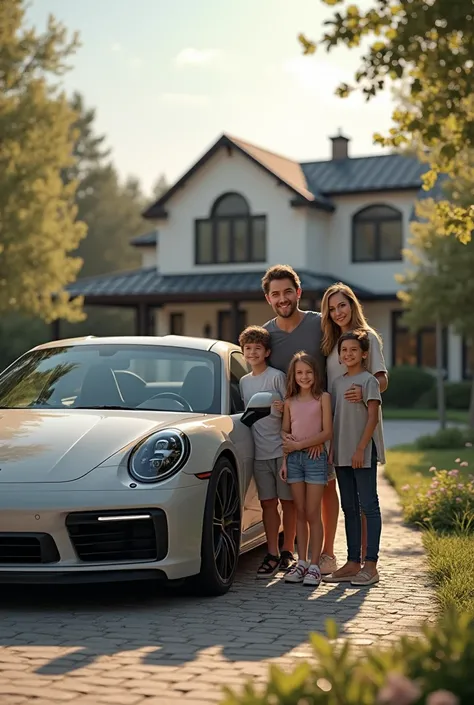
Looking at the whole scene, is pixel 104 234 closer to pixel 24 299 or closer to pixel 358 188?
pixel 358 188

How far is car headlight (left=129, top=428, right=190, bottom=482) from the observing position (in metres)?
6.17

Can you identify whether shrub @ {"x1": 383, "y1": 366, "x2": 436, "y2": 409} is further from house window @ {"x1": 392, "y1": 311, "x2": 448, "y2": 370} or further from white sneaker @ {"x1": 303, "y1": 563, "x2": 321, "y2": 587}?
white sneaker @ {"x1": 303, "y1": 563, "x2": 321, "y2": 587}

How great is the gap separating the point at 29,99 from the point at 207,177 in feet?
30.2

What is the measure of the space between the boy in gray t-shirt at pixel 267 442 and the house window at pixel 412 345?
94.7ft

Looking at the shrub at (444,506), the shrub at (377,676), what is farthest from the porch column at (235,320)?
the shrub at (377,676)

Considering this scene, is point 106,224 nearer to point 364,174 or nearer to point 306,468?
point 364,174

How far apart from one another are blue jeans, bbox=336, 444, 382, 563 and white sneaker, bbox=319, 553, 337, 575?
224 mm

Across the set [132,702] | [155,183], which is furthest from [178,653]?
[155,183]

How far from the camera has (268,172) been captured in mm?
34844

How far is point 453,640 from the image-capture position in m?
3.18

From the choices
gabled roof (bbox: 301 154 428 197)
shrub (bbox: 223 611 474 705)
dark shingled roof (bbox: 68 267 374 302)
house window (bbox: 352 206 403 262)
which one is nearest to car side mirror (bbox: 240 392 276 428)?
shrub (bbox: 223 611 474 705)

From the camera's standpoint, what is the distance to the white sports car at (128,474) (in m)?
5.97

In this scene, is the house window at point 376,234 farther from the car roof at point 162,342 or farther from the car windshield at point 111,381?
the car windshield at point 111,381

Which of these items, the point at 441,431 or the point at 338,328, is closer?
the point at 338,328
